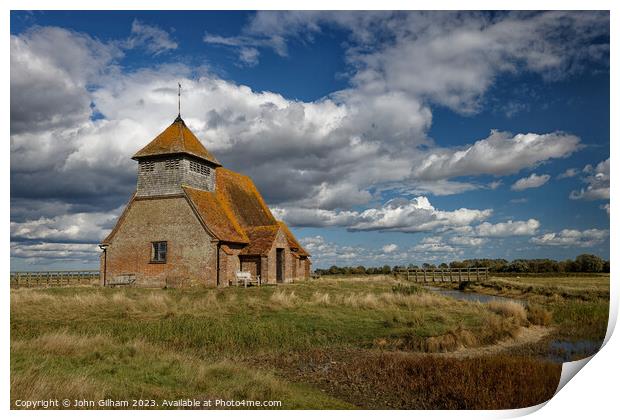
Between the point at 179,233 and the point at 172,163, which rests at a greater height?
the point at 172,163

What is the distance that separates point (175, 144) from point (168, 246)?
6.56 m

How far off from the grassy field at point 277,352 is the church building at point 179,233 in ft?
23.2


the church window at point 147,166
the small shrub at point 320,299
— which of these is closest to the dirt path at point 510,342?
the small shrub at point 320,299

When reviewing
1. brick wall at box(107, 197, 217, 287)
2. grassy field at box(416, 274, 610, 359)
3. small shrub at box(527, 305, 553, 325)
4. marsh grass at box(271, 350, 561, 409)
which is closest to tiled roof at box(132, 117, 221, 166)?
brick wall at box(107, 197, 217, 287)

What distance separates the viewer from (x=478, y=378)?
33.2 feet

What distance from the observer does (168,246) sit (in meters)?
29.1

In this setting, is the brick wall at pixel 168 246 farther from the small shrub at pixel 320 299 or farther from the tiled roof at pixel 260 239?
the small shrub at pixel 320 299

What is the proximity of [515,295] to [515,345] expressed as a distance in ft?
68.5

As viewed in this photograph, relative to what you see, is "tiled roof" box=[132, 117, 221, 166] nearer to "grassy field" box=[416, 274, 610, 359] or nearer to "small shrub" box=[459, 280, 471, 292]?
"grassy field" box=[416, 274, 610, 359]

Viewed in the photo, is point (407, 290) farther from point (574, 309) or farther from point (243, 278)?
point (243, 278)

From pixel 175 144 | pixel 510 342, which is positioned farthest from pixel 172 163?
pixel 510 342

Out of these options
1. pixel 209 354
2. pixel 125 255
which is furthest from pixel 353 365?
pixel 125 255

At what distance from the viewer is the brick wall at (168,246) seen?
2838 centimetres

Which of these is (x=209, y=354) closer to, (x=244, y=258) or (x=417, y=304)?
(x=417, y=304)
